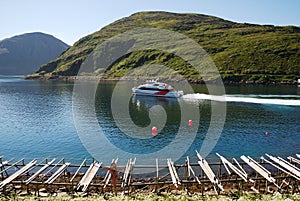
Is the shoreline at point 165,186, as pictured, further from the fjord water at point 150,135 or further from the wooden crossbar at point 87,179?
the fjord water at point 150,135

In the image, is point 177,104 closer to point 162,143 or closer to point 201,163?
point 162,143

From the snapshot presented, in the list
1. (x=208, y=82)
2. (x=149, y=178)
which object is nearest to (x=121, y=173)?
(x=149, y=178)

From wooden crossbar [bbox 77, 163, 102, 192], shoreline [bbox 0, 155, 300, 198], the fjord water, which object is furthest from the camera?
the fjord water

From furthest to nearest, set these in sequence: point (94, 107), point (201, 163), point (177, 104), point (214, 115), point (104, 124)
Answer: point (177, 104), point (94, 107), point (214, 115), point (104, 124), point (201, 163)

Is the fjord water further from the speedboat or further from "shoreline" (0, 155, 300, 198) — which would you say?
the speedboat

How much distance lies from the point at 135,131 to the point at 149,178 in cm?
2693

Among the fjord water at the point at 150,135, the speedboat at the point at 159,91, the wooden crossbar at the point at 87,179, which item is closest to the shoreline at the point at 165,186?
the wooden crossbar at the point at 87,179

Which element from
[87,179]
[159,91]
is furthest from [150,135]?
[159,91]

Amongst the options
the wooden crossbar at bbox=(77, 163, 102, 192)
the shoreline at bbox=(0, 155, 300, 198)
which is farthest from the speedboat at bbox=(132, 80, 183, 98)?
the wooden crossbar at bbox=(77, 163, 102, 192)

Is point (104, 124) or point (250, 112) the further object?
point (250, 112)

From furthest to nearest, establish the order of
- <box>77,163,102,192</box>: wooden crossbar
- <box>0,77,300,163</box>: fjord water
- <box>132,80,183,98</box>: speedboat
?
<box>132,80,183,98</box>: speedboat → <box>0,77,300,163</box>: fjord water → <box>77,163,102,192</box>: wooden crossbar

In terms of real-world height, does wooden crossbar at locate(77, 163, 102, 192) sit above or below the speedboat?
below

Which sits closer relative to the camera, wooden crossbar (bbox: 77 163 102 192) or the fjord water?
wooden crossbar (bbox: 77 163 102 192)

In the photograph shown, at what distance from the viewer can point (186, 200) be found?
21.6 m
